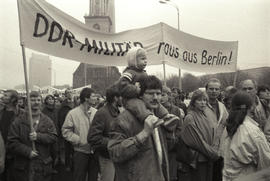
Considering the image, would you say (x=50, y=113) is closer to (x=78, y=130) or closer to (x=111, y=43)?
(x=78, y=130)

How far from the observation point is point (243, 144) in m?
3.46

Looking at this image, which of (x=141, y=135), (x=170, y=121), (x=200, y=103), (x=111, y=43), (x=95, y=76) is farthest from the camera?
(x=95, y=76)

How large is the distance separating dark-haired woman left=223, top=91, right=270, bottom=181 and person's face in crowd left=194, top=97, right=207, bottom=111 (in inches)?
49.6

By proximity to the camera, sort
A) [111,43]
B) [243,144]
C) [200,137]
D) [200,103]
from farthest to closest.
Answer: [111,43], [200,103], [200,137], [243,144]

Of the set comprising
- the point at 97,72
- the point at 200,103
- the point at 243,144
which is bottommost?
the point at 243,144

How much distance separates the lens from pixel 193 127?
4922 millimetres

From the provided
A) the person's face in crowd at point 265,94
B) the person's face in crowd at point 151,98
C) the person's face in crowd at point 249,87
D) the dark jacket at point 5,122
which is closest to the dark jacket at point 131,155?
the person's face in crowd at point 151,98

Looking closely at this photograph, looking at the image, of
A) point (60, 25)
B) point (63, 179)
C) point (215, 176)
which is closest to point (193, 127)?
point (215, 176)

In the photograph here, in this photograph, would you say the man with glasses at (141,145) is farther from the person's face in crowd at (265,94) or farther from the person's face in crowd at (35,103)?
the person's face in crowd at (265,94)

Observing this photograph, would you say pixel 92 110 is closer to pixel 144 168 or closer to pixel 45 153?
pixel 45 153

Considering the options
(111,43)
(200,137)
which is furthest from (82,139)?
(200,137)

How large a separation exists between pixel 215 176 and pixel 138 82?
3.15m

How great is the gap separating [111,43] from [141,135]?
13.2 ft

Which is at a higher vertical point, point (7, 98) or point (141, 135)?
point (7, 98)
